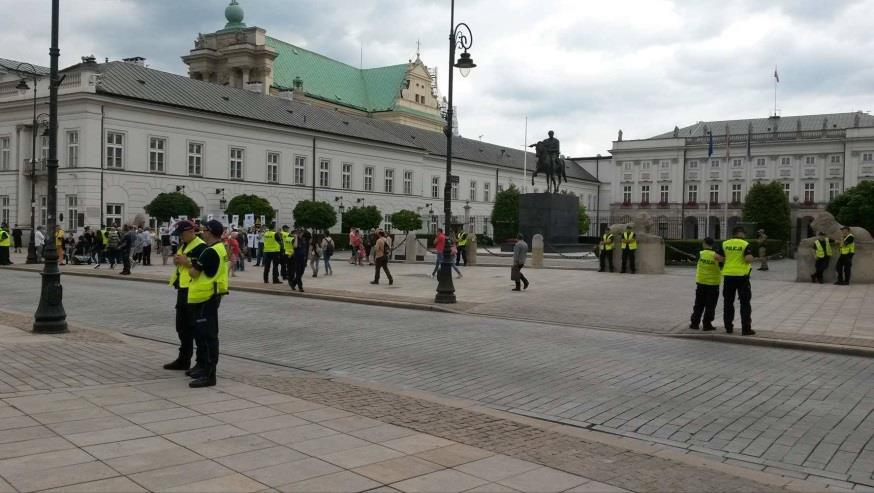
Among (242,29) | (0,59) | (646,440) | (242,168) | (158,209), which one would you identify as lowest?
(646,440)

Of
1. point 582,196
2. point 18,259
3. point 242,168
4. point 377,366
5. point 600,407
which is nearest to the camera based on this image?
point 600,407

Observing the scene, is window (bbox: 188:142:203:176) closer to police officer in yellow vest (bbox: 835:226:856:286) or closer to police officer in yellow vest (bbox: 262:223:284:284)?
police officer in yellow vest (bbox: 262:223:284:284)

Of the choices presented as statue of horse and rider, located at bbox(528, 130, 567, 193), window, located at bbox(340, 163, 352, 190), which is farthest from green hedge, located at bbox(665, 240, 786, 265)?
window, located at bbox(340, 163, 352, 190)

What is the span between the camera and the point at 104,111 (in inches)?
1864

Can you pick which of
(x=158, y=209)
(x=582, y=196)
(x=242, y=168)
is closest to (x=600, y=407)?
(x=158, y=209)

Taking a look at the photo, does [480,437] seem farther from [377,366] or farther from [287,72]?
[287,72]

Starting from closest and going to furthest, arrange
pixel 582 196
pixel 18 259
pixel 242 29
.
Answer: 1. pixel 18 259
2. pixel 242 29
3. pixel 582 196

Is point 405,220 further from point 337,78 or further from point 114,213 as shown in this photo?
point 337,78

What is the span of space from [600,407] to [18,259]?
3829 cm

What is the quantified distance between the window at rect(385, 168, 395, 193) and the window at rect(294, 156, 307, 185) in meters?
11.1

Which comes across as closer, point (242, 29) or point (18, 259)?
point (18, 259)

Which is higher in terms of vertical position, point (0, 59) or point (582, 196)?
point (0, 59)

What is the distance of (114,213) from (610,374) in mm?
44975

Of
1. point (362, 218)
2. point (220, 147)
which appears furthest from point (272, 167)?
point (362, 218)
